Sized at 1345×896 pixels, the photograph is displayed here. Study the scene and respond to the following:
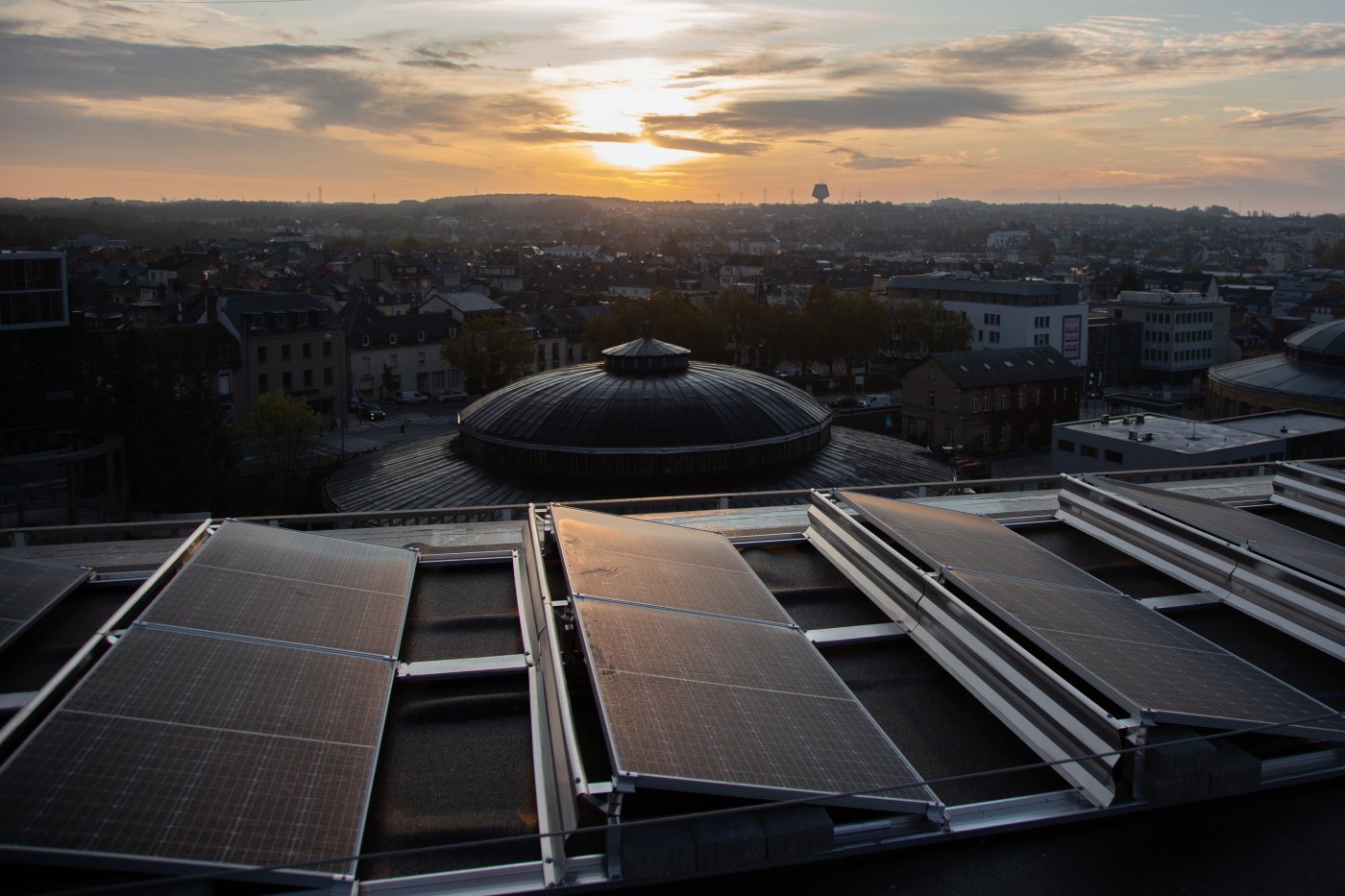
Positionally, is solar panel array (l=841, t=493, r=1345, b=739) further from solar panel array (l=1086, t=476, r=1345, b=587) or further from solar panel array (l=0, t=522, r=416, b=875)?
solar panel array (l=0, t=522, r=416, b=875)

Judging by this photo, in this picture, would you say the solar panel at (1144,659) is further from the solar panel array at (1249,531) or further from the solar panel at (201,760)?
the solar panel at (201,760)

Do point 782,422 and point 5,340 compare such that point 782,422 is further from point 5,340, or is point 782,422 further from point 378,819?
point 5,340

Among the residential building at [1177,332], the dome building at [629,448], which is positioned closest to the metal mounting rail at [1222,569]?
the dome building at [629,448]

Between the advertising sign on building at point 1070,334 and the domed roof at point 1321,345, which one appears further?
the advertising sign on building at point 1070,334

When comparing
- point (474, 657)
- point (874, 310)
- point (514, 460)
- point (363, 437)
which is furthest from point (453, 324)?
point (474, 657)

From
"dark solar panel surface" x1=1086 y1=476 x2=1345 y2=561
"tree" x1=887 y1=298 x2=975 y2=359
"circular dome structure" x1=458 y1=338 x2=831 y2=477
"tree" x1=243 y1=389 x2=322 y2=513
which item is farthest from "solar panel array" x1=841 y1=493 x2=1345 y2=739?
"tree" x1=887 y1=298 x2=975 y2=359

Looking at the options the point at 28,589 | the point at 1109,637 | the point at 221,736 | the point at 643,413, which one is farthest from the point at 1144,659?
the point at 643,413

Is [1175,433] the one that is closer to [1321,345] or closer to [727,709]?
[1321,345]
